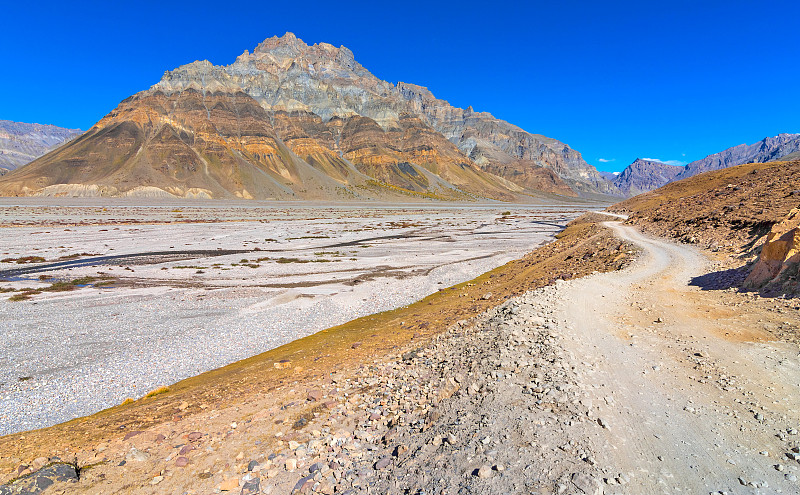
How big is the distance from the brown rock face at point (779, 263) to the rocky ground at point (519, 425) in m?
1.81

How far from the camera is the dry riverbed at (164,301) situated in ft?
40.5

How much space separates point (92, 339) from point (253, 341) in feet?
21.8

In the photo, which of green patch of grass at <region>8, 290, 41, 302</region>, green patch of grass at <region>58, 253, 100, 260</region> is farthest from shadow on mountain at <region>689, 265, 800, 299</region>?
green patch of grass at <region>58, 253, 100, 260</region>

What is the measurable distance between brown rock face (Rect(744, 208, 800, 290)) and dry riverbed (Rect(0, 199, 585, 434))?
49.7 ft

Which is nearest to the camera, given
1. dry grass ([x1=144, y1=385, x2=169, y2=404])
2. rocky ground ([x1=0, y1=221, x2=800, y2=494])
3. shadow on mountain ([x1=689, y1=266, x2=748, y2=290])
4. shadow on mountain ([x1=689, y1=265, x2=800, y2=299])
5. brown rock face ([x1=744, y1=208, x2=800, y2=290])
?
rocky ground ([x1=0, y1=221, x2=800, y2=494])

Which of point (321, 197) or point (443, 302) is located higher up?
point (321, 197)

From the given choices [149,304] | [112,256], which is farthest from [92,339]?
[112,256]

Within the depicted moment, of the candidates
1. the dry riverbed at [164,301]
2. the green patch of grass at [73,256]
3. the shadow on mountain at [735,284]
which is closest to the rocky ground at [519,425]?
the shadow on mountain at [735,284]

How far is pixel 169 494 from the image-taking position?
6.29 m

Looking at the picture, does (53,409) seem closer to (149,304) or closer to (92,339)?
(92,339)

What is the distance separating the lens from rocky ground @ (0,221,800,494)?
18.3 feet

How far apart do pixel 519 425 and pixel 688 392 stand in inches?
138

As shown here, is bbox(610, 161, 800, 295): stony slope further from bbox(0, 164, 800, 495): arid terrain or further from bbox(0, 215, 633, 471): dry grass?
bbox(0, 215, 633, 471): dry grass

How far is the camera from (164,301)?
21.8 metres
